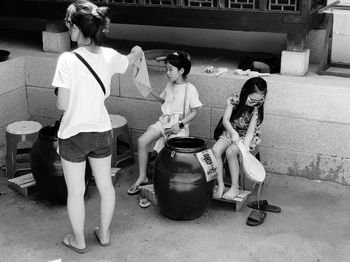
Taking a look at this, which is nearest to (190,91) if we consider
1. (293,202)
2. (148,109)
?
(148,109)

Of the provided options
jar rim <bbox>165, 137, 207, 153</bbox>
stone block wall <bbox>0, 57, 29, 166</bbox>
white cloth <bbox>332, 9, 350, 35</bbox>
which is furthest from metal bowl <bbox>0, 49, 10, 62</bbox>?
white cloth <bbox>332, 9, 350, 35</bbox>

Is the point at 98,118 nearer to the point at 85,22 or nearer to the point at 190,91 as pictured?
the point at 85,22

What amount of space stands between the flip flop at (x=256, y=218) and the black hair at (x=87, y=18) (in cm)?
230

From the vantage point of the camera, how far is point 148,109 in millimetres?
6523

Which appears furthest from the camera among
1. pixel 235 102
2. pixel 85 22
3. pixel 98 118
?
pixel 235 102

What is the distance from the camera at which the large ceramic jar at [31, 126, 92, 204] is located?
5254 millimetres

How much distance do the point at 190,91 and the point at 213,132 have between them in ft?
2.70

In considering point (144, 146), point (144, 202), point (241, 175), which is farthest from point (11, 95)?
point (241, 175)

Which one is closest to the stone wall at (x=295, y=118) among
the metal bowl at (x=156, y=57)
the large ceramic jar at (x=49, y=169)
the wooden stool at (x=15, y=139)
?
the metal bowl at (x=156, y=57)

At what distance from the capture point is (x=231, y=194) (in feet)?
17.6

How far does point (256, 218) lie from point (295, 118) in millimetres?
1334

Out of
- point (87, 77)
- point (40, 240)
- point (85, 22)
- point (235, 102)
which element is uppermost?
point (85, 22)

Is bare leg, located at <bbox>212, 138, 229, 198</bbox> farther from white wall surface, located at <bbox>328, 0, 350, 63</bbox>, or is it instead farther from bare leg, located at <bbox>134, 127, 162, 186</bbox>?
white wall surface, located at <bbox>328, 0, 350, 63</bbox>

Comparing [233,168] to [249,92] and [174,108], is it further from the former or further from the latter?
[174,108]
